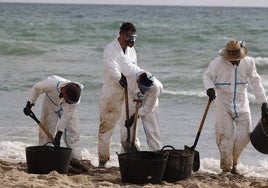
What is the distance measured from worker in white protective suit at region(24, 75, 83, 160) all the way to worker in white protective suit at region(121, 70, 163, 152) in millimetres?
623

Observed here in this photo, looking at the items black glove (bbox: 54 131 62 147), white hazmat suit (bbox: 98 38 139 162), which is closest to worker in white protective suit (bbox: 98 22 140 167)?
white hazmat suit (bbox: 98 38 139 162)

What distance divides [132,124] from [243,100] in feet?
4.54

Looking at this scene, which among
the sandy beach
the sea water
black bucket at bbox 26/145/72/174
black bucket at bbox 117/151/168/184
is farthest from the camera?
the sea water

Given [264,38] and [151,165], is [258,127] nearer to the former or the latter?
[151,165]

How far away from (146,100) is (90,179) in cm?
115

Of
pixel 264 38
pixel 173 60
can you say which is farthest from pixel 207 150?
pixel 264 38

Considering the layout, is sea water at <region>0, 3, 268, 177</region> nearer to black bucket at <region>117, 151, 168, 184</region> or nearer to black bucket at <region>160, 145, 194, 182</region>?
black bucket at <region>160, 145, 194, 182</region>

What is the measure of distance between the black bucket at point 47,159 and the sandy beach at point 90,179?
0.45 ft

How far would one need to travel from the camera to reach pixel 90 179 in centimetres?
870

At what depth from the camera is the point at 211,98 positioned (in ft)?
29.8

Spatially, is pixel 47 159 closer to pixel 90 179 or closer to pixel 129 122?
pixel 90 179

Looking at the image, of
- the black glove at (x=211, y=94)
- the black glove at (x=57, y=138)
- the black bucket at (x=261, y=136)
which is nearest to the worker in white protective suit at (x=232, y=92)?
the black glove at (x=211, y=94)

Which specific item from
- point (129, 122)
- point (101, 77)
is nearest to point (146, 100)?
point (129, 122)

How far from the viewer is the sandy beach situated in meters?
7.95
